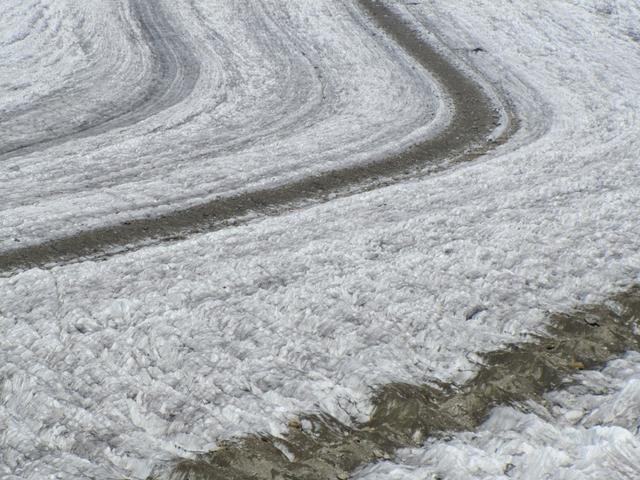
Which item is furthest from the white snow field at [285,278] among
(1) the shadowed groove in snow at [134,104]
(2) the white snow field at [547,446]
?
(1) the shadowed groove in snow at [134,104]

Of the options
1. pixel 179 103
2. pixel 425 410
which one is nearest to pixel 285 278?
pixel 425 410

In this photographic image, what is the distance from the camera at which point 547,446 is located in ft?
14.5

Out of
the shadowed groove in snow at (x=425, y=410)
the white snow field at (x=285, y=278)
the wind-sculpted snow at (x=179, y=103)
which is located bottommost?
the shadowed groove in snow at (x=425, y=410)

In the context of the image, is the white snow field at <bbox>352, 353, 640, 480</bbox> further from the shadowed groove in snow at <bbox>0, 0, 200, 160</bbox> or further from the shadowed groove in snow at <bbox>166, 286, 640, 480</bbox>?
the shadowed groove in snow at <bbox>0, 0, 200, 160</bbox>

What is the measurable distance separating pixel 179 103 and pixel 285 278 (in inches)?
213

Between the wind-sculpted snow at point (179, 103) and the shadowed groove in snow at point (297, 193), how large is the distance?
21 centimetres

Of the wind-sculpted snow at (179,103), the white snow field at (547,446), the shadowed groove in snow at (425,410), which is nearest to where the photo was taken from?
the white snow field at (547,446)

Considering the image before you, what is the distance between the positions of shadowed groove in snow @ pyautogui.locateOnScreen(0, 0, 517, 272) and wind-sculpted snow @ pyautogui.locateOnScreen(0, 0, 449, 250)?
0.21m

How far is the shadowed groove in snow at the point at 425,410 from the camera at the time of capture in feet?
14.3

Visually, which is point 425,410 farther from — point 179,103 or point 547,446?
point 179,103

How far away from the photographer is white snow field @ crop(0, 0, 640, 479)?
4719 mm

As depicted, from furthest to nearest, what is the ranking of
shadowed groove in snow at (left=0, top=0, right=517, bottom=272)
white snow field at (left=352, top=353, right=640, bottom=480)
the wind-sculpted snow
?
the wind-sculpted snow → shadowed groove in snow at (left=0, top=0, right=517, bottom=272) → white snow field at (left=352, top=353, right=640, bottom=480)

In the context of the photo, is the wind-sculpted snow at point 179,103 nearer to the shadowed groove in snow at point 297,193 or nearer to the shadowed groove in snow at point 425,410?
the shadowed groove in snow at point 297,193

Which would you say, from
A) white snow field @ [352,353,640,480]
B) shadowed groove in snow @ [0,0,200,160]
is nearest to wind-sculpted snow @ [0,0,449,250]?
shadowed groove in snow @ [0,0,200,160]
